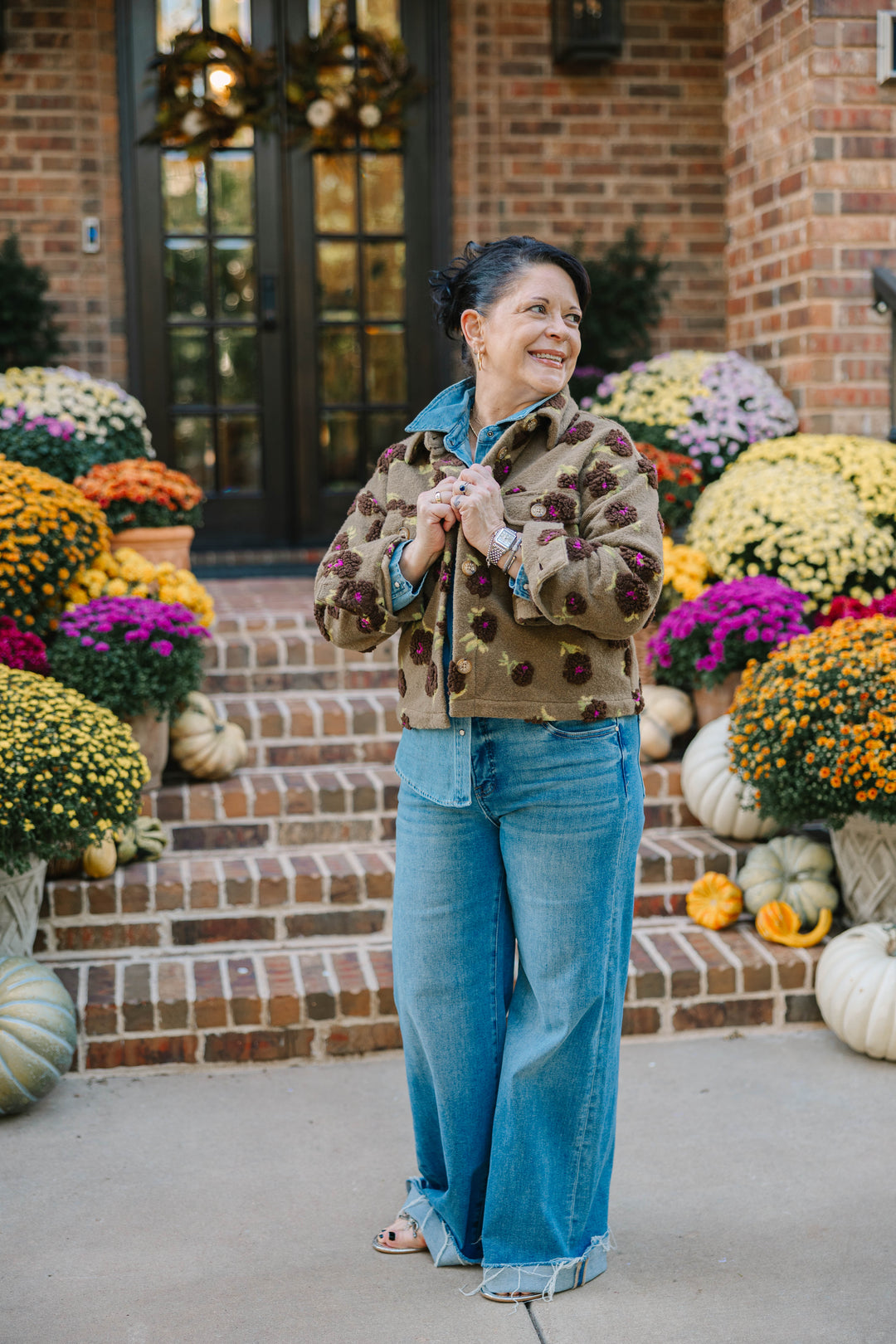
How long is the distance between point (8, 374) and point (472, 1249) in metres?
3.87

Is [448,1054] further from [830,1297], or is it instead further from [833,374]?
[833,374]

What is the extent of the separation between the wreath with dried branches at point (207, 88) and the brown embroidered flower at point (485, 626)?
469 centimetres

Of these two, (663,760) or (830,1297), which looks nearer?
(830,1297)

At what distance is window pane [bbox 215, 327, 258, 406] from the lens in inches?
240

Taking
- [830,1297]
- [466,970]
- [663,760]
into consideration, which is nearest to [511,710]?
[466,970]

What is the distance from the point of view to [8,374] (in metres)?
4.98

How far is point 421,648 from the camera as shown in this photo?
6.77ft

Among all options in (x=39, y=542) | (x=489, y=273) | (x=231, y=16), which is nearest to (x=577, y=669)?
(x=489, y=273)

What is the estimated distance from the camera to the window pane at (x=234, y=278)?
6043mm

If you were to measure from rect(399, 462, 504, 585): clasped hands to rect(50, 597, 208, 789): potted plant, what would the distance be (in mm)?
1857

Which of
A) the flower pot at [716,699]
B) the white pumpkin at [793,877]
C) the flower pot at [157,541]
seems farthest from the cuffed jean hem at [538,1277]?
the flower pot at [157,541]

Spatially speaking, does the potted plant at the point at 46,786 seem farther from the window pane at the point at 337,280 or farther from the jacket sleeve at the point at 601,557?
the window pane at the point at 337,280

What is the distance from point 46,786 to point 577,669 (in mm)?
1517

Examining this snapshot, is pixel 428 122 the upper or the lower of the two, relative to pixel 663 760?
upper
